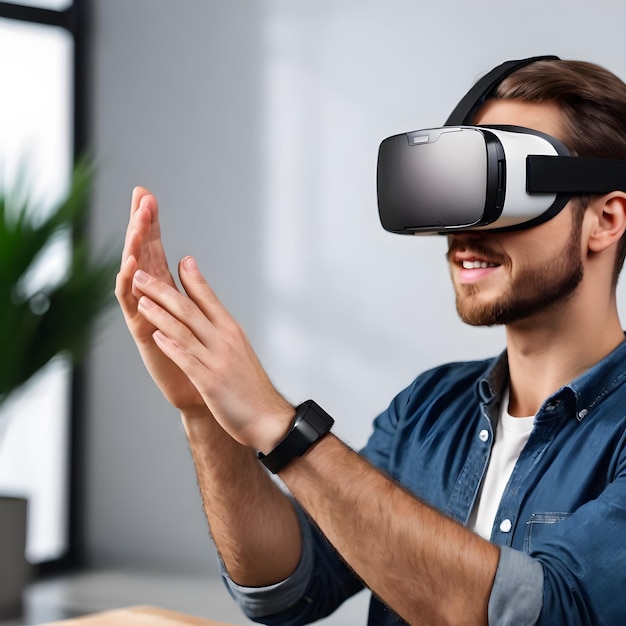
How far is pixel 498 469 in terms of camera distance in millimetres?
1583

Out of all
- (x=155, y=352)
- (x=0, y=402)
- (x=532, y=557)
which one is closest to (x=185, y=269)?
(x=155, y=352)

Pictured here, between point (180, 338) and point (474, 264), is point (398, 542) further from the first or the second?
point (474, 264)

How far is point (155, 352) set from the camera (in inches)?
A: 56.6

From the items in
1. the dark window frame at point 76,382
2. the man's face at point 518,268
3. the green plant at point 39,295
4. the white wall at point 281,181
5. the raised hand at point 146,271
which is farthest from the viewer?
the dark window frame at point 76,382

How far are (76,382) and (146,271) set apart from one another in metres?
3.61

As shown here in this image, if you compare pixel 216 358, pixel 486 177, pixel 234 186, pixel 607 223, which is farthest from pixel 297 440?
pixel 234 186

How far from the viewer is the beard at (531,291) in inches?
58.7

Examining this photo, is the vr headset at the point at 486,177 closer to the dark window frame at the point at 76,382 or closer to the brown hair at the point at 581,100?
the brown hair at the point at 581,100

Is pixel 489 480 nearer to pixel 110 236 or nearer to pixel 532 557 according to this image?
pixel 532 557

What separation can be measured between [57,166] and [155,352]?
3532 millimetres

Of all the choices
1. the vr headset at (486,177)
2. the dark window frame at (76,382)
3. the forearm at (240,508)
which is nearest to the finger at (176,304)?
the forearm at (240,508)

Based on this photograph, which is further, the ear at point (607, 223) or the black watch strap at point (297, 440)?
the ear at point (607, 223)

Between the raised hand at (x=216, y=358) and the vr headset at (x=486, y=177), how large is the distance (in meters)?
0.37

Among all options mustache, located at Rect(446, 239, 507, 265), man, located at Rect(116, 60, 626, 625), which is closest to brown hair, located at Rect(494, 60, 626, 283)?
man, located at Rect(116, 60, 626, 625)
